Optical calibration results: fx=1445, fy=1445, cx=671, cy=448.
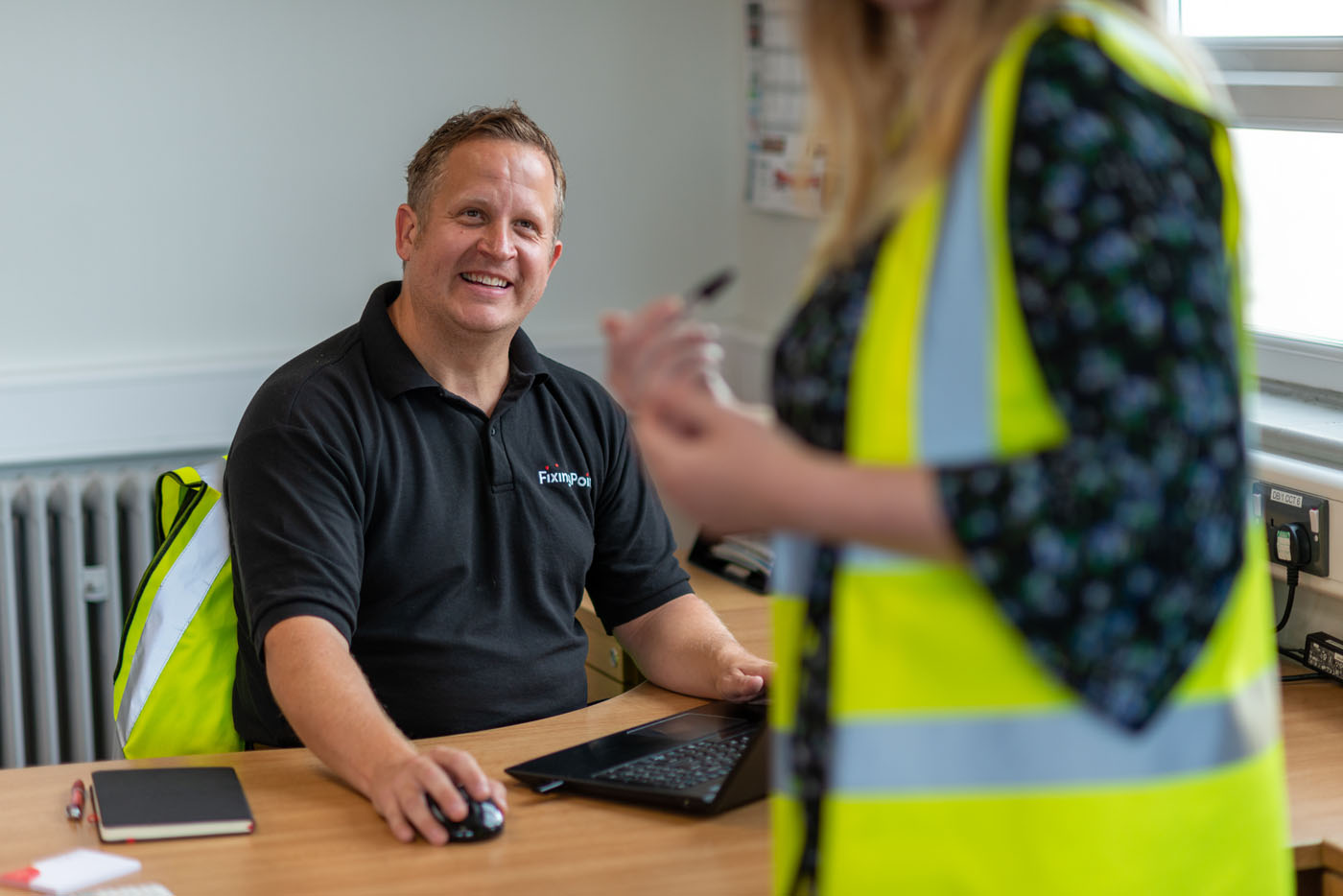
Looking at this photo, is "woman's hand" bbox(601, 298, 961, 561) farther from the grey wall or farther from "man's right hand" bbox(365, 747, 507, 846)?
the grey wall

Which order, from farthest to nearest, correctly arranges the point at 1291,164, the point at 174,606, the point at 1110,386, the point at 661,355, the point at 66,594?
the point at 66,594, the point at 1291,164, the point at 174,606, the point at 661,355, the point at 1110,386

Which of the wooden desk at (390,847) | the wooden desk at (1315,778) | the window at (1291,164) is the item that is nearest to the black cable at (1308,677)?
the wooden desk at (1315,778)

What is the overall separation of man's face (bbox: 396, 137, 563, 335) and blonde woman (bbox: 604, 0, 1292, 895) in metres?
1.13

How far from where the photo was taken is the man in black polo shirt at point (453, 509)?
1604mm

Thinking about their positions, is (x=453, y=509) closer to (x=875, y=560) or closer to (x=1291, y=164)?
(x=875, y=560)

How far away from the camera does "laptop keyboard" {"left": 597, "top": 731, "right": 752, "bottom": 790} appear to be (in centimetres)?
138

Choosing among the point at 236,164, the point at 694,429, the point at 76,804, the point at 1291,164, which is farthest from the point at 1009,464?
the point at 236,164

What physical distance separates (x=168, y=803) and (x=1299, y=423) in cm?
149

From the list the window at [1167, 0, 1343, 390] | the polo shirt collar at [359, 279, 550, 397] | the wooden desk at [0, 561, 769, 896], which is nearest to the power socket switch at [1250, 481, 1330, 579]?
the window at [1167, 0, 1343, 390]

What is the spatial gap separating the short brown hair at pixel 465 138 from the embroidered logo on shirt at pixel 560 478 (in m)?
0.40

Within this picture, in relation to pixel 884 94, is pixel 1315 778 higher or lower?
lower

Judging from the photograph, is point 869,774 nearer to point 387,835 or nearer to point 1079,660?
point 1079,660

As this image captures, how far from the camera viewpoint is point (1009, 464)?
25.2 inches

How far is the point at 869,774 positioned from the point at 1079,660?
4.9 inches
